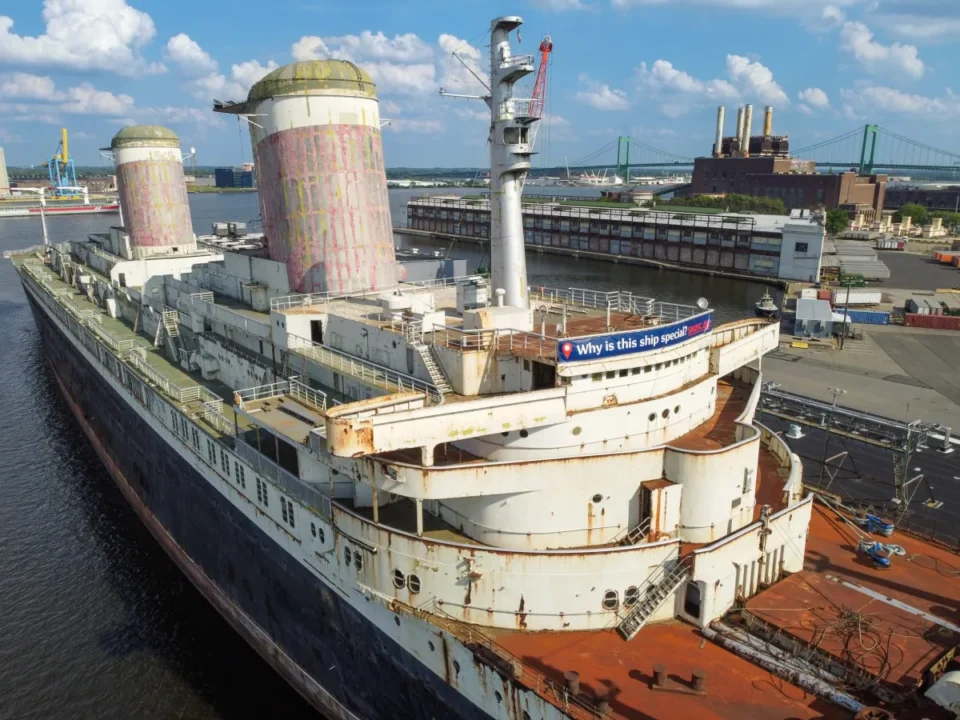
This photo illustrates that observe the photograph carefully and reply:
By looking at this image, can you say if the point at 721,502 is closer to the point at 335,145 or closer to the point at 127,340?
the point at 335,145

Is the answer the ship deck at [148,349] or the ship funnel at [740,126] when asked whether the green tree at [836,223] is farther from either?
the ship deck at [148,349]

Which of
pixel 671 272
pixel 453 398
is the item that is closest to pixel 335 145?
pixel 453 398

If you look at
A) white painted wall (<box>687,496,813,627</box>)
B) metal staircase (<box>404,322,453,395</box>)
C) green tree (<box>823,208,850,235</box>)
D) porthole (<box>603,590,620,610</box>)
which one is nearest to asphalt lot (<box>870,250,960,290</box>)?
green tree (<box>823,208,850,235</box>)

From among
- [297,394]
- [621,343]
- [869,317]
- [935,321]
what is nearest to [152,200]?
[297,394]

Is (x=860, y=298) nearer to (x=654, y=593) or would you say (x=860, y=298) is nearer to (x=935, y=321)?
(x=935, y=321)

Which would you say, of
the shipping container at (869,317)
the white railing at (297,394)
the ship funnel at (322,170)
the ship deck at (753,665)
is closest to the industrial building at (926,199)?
the shipping container at (869,317)

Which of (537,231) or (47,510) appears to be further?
(537,231)
